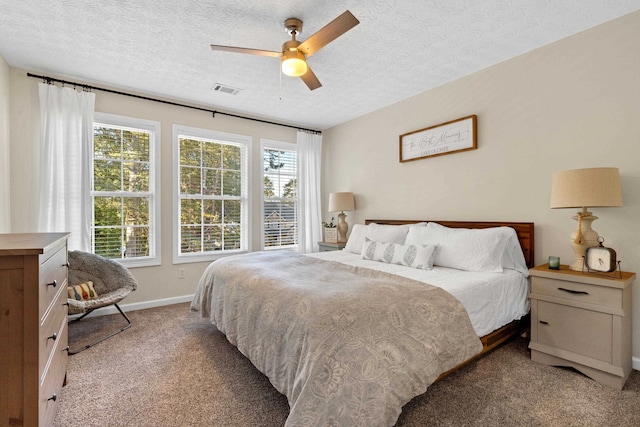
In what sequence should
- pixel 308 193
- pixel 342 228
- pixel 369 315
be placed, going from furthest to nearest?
pixel 308 193, pixel 342 228, pixel 369 315

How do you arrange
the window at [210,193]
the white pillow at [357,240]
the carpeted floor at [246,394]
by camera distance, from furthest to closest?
the window at [210,193] < the white pillow at [357,240] < the carpeted floor at [246,394]

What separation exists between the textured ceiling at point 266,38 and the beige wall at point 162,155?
9.2 inches

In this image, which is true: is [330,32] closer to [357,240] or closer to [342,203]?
[357,240]

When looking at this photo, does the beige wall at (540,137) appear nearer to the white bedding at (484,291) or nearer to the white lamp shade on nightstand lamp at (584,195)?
the white lamp shade on nightstand lamp at (584,195)

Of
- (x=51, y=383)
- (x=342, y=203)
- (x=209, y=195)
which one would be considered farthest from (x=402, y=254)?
(x=209, y=195)

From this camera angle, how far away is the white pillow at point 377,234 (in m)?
3.41

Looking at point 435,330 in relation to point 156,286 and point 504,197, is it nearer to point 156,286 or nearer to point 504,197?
point 504,197

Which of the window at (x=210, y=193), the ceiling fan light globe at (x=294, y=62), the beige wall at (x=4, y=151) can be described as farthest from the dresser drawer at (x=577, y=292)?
the beige wall at (x=4, y=151)

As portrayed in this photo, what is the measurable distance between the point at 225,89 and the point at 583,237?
3.74m

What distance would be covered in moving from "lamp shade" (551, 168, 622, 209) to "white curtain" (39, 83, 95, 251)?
4419 mm

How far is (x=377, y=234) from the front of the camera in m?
3.58

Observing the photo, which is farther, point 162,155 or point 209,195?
point 209,195

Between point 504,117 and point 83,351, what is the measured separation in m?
4.33

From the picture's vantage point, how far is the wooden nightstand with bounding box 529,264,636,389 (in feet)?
6.43
